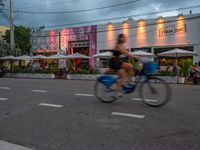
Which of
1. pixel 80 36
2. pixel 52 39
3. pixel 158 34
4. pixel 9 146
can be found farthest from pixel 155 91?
pixel 52 39

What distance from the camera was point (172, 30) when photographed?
2752 cm

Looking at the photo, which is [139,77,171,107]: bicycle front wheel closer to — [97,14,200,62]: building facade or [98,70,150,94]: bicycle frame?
[98,70,150,94]: bicycle frame

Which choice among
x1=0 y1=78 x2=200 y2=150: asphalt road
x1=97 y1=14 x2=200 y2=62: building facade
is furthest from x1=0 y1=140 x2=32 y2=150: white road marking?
x1=97 y1=14 x2=200 y2=62: building facade

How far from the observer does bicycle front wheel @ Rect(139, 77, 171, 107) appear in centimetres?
648

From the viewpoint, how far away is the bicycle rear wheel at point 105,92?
7250mm

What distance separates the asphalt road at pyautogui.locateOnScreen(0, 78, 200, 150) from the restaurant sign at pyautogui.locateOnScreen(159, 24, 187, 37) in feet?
69.5

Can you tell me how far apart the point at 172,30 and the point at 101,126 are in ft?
80.4

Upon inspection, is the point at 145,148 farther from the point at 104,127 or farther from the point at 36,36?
the point at 36,36

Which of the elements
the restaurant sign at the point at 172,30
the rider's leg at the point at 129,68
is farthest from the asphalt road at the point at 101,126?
the restaurant sign at the point at 172,30

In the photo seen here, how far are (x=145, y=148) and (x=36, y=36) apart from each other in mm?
37953

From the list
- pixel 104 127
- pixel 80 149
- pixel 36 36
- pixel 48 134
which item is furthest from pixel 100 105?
pixel 36 36

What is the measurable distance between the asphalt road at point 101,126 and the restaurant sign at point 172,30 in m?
21.2

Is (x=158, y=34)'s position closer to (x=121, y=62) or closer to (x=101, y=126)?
(x=121, y=62)

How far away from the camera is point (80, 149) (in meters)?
3.82
